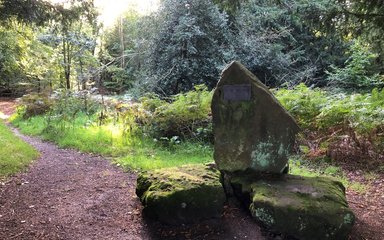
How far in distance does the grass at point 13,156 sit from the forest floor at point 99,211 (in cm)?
23

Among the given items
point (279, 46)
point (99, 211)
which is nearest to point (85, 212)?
point (99, 211)

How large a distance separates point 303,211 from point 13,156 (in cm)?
632

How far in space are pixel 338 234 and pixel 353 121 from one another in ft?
13.1

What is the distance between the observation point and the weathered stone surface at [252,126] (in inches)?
193

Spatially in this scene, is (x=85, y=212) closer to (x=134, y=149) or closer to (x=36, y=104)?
(x=134, y=149)

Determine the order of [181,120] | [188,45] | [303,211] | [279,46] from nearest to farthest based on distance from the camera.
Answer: [303,211], [181,120], [188,45], [279,46]

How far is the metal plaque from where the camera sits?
16.2ft

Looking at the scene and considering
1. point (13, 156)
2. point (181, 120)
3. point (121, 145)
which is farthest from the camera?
point (181, 120)

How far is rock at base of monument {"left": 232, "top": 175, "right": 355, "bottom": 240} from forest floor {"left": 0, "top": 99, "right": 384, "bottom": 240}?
269 millimetres

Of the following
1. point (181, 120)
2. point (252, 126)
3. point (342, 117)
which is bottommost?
point (181, 120)

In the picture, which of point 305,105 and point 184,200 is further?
point 305,105

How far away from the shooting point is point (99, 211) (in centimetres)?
504

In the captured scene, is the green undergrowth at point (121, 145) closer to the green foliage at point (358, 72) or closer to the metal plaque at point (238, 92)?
the metal plaque at point (238, 92)

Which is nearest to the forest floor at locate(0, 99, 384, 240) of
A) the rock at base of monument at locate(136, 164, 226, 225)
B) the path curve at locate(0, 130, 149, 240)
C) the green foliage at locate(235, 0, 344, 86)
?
the path curve at locate(0, 130, 149, 240)
